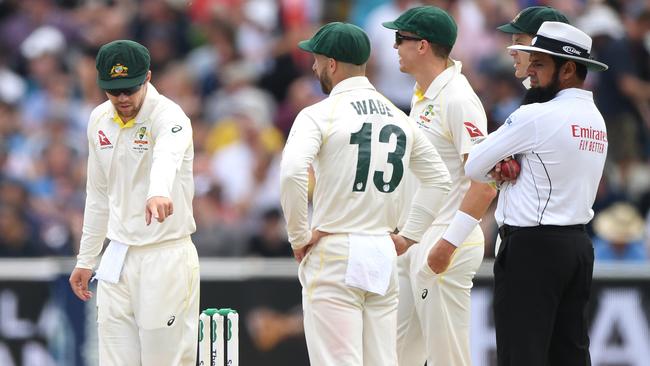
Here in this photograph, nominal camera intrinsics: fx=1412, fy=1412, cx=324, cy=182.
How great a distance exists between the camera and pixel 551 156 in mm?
7062

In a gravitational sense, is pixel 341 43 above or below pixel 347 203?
above

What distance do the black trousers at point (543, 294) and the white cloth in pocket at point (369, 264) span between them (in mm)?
692

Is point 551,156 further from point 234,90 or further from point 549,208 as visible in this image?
point 234,90

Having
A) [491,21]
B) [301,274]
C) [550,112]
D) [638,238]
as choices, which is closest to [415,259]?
[301,274]

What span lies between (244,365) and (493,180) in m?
4.45

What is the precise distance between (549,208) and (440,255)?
913 millimetres

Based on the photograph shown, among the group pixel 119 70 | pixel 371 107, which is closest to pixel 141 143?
pixel 119 70

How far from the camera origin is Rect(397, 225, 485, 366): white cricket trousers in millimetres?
8203

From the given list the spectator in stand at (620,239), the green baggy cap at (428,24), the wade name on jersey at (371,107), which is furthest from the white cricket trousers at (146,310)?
the spectator in stand at (620,239)

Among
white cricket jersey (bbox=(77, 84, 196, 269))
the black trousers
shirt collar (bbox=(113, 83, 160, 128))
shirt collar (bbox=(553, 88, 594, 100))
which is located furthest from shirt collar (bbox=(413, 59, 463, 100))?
shirt collar (bbox=(113, 83, 160, 128))

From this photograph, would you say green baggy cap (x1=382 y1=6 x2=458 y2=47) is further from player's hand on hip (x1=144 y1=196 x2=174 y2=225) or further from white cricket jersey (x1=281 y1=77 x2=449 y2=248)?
player's hand on hip (x1=144 y1=196 x2=174 y2=225)

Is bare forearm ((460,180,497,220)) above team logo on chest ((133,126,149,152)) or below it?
below

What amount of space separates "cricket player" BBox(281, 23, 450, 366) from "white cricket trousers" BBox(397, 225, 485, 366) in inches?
20.6

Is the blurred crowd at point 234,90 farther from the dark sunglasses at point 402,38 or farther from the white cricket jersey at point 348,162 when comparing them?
the white cricket jersey at point 348,162
